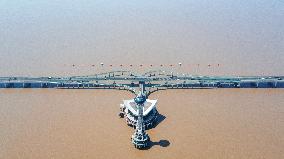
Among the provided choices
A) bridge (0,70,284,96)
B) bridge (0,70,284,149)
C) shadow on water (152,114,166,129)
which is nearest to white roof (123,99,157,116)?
shadow on water (152,114,166,129)

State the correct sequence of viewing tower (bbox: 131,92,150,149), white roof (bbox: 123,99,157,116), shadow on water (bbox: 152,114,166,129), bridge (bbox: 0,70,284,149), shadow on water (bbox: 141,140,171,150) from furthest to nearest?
1. bridge (bbox: 0,70,284,149)
2. shadow on water (bbox: 152,114,166,129)
3. white roof (bbox: 123,99,157,116)
4. shadow on water (bbox: 141,140,171,150)
5. viewing tower (bbox: 131,92,150,149)

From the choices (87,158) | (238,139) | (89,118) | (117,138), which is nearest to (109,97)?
(89,118)

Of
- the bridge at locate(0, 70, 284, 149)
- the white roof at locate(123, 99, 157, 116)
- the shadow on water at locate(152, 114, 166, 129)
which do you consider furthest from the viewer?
Answer: the bridge at locate(0, 70, 284, 149)

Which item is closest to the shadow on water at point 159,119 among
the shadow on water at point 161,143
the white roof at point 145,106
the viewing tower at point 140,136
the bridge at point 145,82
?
the white roof at point 145,106

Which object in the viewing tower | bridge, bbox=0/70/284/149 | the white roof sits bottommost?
the viewing tower

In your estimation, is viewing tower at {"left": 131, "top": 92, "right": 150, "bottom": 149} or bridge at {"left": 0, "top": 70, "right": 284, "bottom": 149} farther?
bridge at {"left": 0, "top": 70, "right": 284, "bottom": 149}

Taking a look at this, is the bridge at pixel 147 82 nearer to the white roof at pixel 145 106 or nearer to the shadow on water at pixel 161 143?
the white roof at pixel 145 106

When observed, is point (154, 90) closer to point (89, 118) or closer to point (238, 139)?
point (89, 118)

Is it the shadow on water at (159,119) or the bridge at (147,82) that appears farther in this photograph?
the bridge at (147,82)

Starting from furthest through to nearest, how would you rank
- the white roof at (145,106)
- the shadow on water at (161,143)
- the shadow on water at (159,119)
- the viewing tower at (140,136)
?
the shadow on water at (159,119), the white roof at (145,106), the shadow on water at (161,143), the viewing tower at (140,136)

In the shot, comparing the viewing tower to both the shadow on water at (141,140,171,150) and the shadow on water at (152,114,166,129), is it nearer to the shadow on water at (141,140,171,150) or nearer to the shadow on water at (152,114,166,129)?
the shadow on water at (141,140,171,150)

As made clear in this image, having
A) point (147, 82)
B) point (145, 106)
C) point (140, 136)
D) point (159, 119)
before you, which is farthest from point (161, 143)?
point (147, 82)
